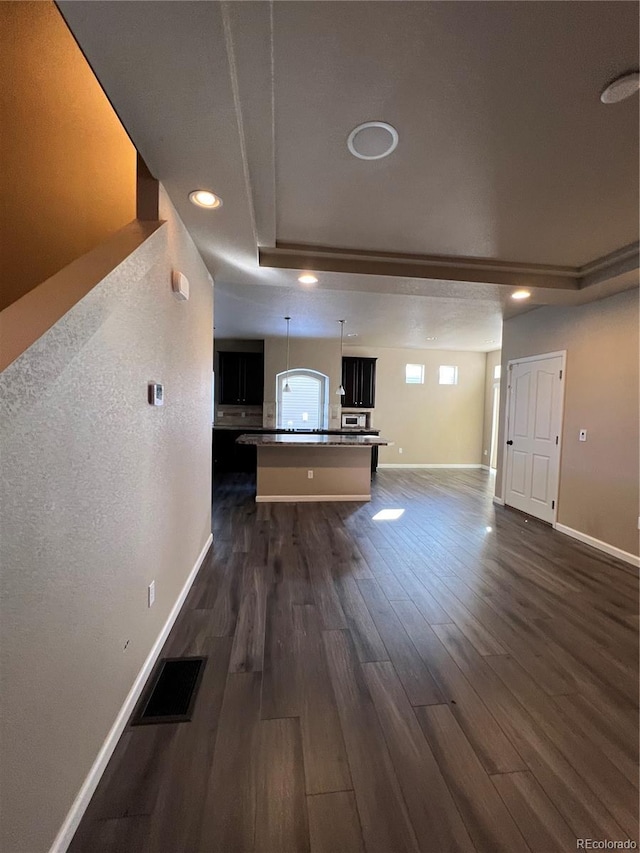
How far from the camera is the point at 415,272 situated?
3100mm

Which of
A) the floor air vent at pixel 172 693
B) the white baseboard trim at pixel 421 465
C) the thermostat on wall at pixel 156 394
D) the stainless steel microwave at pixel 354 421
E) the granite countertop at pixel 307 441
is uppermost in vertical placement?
the thermostat on wall at pixel 156 394

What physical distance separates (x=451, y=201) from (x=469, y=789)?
2.90 metres

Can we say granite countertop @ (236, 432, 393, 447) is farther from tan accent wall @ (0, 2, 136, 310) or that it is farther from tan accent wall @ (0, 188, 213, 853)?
tan accent wall @ (0, 2, 136, 310)

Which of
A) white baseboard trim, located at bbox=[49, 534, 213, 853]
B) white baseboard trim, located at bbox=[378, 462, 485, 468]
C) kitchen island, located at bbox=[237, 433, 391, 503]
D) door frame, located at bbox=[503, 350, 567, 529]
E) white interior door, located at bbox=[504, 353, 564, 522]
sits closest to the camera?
white baseboard trim, located at bbox=[49, 534, 213, 853]

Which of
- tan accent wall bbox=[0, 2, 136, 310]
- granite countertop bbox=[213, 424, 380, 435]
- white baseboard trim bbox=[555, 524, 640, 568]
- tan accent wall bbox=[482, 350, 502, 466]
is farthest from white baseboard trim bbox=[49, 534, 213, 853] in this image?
tan accent wall bbox=[482, 350, 502, 466]

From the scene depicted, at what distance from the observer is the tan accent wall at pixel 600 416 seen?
10.6 feet

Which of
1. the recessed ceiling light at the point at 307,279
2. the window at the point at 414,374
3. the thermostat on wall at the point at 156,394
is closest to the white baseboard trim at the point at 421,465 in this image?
the window at the point at 414,374

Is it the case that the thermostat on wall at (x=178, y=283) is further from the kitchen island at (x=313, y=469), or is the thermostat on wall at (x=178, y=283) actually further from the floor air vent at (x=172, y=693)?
the kitchen island at (x=313, y=469)

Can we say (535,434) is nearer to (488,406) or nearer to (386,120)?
(488,406)

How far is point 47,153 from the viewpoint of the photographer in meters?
2.01

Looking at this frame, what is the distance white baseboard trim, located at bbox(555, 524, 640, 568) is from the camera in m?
3.19

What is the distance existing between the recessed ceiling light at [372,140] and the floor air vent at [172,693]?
2.76 metres

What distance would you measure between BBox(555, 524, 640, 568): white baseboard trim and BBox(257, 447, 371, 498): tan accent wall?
8.09 feet

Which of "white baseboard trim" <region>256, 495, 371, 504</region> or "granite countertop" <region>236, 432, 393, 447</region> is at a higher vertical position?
"granite countertop" <region>236, 432, 393, 447</region>
